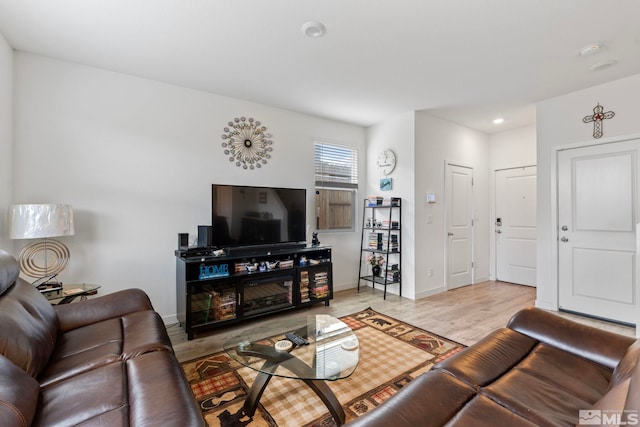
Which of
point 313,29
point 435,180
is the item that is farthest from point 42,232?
point 435,180

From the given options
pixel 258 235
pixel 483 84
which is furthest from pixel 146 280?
pixel 483 84

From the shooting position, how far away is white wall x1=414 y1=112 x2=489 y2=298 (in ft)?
13.3

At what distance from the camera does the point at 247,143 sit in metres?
3.58

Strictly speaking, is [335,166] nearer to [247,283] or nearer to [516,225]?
[247,283]

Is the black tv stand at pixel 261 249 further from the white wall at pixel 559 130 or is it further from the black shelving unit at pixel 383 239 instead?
the white wall at pixel 559 130

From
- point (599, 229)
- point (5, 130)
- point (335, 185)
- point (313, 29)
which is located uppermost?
point (313, 29)

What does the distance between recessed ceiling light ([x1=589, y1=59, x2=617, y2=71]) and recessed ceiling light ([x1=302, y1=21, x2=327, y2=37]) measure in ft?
8.51

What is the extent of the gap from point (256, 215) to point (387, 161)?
2126mm

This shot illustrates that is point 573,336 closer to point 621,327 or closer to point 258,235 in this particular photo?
point 621,327

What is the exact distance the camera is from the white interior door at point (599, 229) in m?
3.06

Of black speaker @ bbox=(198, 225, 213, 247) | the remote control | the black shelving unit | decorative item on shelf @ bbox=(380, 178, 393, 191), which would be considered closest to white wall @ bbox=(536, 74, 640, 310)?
the black shelving unit

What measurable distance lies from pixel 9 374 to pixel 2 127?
7.35 ft


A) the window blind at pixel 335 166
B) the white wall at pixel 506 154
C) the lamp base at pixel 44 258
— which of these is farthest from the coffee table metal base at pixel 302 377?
the white wall at pixel 506 154

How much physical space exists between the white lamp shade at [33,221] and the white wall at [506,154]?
227 inches
